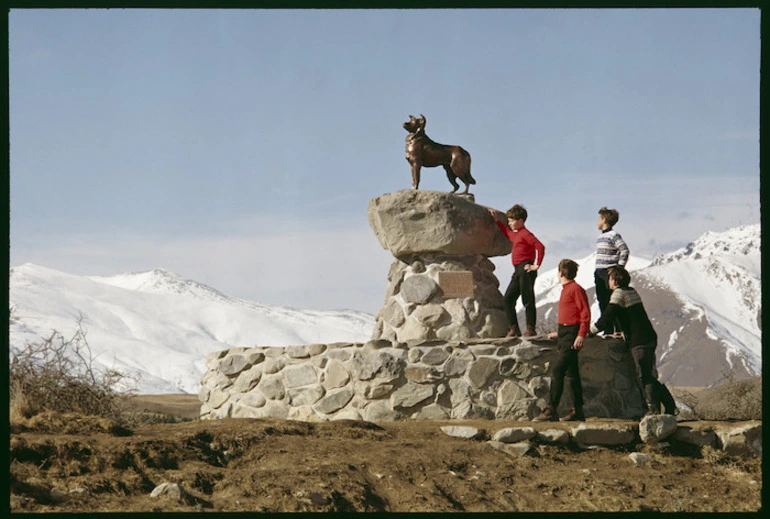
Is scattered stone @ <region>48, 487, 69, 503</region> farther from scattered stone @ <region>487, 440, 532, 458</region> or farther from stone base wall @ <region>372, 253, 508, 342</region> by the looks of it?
stone base wall @ <region>372, 253, 508, 342</region>

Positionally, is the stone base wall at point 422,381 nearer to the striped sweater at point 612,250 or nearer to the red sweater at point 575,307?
the red sweater at point 575,307

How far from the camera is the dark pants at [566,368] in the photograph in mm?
10297

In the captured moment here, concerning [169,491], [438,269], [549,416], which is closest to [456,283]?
[438,269]

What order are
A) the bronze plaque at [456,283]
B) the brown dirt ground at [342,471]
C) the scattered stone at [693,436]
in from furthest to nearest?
the bronze plaque at [456,283]
the scattered stone at [693,436]
the brown dirt ground at [342,471]

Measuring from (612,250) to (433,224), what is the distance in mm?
2103

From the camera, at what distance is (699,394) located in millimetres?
20344

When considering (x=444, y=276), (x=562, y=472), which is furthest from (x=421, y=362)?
(x=562, y=472)

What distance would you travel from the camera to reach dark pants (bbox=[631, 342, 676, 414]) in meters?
10.4

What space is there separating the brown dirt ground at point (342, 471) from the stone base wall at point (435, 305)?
1.91 metres

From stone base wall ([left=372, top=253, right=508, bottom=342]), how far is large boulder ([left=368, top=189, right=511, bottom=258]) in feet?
0.50

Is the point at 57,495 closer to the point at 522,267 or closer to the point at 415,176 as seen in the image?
the point at 522,267

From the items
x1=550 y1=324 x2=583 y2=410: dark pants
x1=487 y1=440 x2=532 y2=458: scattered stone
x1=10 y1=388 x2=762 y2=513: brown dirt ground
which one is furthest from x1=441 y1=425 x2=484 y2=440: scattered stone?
x1=550 y1=324 x2=583 y2=410: dark pants

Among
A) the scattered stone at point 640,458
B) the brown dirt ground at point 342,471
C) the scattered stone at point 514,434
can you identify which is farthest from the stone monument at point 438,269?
the scattered stone at point 640,458

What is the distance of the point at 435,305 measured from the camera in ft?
39.2
